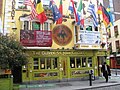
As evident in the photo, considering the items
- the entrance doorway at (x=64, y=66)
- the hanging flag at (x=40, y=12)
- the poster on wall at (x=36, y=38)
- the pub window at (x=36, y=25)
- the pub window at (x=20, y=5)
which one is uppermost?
the pub window at (x=20, y=5)

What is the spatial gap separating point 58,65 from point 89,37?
4146 mm

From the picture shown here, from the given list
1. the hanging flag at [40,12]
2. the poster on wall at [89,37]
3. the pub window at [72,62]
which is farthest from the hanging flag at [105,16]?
the hanging flag at [40,12]

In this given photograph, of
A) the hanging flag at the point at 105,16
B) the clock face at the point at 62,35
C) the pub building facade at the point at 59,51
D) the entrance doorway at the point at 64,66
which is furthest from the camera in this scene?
the hanging flag at the point at 105,16

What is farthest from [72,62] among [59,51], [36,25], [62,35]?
[36,25]

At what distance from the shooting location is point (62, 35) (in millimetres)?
23141

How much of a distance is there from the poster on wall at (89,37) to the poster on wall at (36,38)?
331 centimetres

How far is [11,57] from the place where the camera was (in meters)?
16.3

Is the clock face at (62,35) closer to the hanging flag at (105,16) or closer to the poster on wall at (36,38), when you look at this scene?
the poster on wall at (36,38)

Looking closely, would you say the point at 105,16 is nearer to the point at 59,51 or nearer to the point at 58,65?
the point at 59,51

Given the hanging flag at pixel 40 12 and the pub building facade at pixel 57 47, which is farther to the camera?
the pub building facade at pixel 57 47


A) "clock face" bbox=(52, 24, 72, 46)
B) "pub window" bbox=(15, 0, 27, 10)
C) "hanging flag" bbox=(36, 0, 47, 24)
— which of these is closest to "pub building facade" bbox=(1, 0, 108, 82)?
"clock face" bbox=(52, 24, 72, 46)

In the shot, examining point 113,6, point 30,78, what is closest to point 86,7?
point 30,78

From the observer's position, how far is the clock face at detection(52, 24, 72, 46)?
2284 cm

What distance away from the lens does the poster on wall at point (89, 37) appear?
23.2 m
